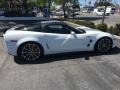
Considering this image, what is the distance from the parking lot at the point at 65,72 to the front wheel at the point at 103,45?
0.66 feet

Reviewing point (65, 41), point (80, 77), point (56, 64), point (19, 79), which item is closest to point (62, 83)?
point (80, 77)

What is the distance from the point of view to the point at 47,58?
9.39 meters

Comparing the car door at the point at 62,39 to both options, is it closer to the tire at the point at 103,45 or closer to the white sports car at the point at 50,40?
the white sports car at the point at 50,40

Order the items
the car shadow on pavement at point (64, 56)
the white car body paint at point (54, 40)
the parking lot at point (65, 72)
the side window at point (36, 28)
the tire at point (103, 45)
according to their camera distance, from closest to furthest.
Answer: the parking lot at point (65, 72) → the white car body paint at point (54, 40) → the car shadow on pavement at point (64, 56) → the side window at point (36, 28) → the tire at point (103, 45)

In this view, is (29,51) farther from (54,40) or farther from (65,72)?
(65,72)

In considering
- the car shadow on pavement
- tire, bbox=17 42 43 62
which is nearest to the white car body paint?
tire, bbox=17 42 43 62

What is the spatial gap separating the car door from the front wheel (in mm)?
584

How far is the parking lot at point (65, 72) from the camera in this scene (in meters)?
6.36

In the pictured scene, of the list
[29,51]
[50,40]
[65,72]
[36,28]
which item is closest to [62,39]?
[50,40]

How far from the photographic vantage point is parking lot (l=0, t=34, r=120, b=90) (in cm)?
636

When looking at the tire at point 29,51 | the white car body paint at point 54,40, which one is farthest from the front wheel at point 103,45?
the tire at point 29,51

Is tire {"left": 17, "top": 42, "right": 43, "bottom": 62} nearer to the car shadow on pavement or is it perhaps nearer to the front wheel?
the car shadow on pavement

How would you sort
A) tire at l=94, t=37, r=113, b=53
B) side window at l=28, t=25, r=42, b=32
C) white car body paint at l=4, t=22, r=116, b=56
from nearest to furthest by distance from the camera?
white car body paint at l=4, t=22, r=116, b=56 → side window at l=28, t=25, r=42, b=32 → tire at l=94, t=37, r=113, b=53

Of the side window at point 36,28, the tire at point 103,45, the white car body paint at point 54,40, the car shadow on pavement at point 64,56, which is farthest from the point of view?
the tire at point 103,45
